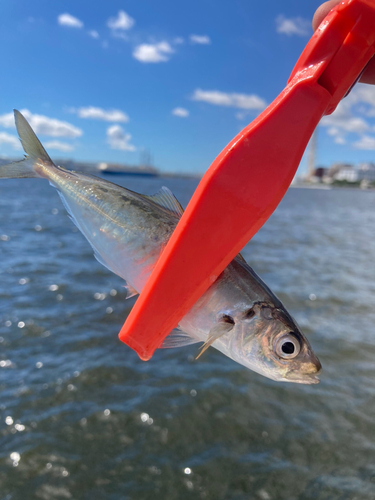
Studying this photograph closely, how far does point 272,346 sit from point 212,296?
36 centimetres

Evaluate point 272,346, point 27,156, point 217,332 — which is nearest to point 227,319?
point 217,332

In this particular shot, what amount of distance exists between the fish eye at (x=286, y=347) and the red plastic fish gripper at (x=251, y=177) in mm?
462

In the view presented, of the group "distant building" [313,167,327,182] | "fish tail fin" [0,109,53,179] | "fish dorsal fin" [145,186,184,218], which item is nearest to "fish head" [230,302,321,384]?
"fish dorsal fin" [145,186,184,218]

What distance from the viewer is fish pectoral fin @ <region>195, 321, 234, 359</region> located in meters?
1.55

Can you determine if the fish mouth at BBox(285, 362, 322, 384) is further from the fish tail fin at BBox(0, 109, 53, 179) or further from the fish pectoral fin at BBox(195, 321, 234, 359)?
the fish tail fin at BBox(0, 109, 53, 179)

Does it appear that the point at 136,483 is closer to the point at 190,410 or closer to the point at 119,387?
the point at 190,410

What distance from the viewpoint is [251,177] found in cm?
138

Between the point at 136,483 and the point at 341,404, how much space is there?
3540 millimetres

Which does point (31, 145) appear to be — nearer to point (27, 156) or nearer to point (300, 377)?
point (27, 156)

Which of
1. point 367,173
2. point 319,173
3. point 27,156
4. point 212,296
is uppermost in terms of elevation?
point 367,173

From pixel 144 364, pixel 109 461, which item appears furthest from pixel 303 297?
pixel 109 461

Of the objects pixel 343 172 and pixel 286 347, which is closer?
pixel 286 347

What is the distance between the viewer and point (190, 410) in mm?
5473

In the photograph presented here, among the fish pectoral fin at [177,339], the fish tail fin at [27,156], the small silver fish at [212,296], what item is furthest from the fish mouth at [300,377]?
the fish tail fin at [27,156]
